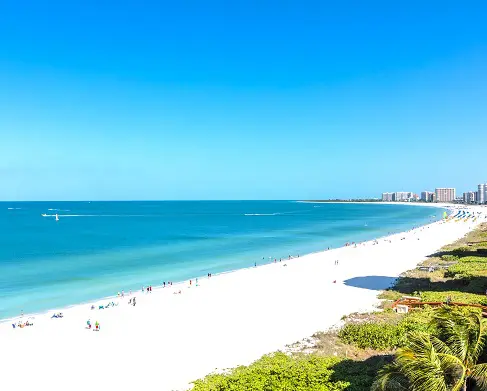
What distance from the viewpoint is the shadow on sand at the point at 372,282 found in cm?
2906

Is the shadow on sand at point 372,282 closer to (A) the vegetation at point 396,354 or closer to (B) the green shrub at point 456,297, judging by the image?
(A) the vegetation at point 396,354

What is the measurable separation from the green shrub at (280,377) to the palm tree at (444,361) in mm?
4431

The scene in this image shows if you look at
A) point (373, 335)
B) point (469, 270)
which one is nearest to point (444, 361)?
point (373, 335)

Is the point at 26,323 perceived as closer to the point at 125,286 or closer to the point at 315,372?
the point at 125,286

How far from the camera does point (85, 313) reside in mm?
25391

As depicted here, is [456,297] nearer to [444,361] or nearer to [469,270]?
[469,270]

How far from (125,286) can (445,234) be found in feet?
187

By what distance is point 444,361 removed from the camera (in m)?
7.30

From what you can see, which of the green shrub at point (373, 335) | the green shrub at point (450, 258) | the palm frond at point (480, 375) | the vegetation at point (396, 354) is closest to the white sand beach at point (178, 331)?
the vegetation at point (396, 354)

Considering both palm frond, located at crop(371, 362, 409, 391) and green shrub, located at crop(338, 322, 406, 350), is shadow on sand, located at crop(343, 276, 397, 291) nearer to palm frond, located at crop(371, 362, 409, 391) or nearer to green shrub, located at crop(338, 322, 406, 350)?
green shrub, located at crop(338, 322, 406, 350)

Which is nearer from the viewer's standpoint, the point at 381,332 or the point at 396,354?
the point at 396,354

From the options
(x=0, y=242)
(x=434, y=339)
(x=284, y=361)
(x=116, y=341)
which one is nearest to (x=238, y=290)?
(x=116, y=341)

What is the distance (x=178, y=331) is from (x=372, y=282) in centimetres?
1747

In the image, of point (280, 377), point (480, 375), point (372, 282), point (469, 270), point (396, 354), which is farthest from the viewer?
point (372, 282)
